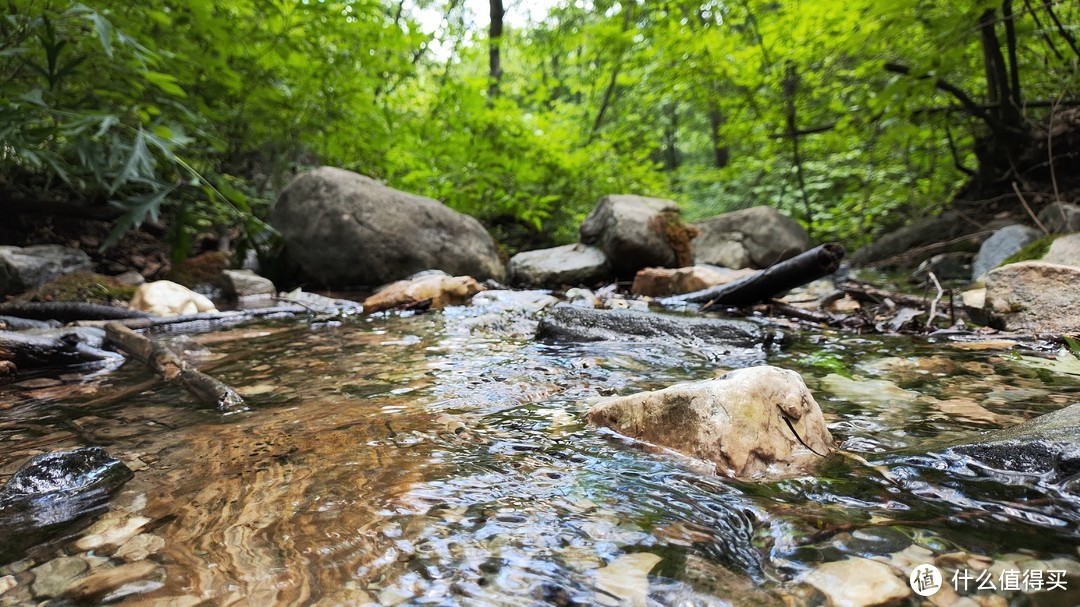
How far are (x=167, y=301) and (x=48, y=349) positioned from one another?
210 centimetres

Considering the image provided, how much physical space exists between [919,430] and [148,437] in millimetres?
2733

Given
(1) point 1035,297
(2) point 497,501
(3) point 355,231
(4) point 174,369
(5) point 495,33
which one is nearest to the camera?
(2) point 497,501

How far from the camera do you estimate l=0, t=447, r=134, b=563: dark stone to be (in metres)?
1.27

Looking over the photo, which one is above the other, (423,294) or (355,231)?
(355,231)

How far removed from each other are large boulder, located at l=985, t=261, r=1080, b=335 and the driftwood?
4303 millimetres

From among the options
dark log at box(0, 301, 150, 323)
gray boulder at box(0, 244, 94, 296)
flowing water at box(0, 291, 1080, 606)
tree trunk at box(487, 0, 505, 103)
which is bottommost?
flowing water at box(0, 291, 1080, 606)

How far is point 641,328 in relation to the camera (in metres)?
3.75

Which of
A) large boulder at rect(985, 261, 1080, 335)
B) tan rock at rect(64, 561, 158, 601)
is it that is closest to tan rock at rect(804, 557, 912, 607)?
tan rock at rect(64, 561, 158, 601)

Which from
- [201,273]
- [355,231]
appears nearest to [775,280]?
[355,231]

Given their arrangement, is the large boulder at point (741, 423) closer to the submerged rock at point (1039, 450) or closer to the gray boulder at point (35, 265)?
the submerged rock at point (1039, 450)

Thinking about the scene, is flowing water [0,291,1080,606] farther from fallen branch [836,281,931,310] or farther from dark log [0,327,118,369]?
fallen branch [836,281,931,310]

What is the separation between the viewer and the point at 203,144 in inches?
275

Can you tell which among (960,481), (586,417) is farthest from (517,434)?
(960,481)

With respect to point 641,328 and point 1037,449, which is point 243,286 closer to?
point 641,328
